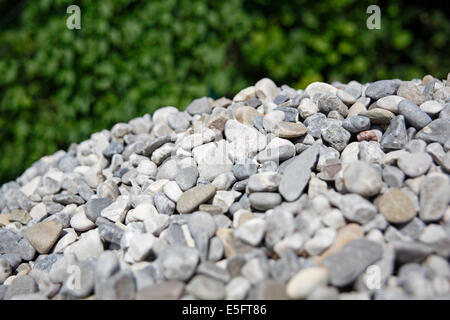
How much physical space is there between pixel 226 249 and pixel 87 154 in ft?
4.17

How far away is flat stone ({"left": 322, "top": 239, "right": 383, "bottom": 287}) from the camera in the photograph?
116 centimetres

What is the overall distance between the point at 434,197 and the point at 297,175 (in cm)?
44

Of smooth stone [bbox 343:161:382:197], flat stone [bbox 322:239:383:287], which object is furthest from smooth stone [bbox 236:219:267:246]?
smooth stone [bbox 343:161:382:197]

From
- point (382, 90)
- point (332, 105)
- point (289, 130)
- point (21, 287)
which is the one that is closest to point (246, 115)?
point (289, 130)

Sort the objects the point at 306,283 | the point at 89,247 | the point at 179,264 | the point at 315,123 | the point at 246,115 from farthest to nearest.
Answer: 1. the point at 246,115
2. the point at 315,123
3. the point at 89,247
4. the point at 179,264
5. the point at 306,283

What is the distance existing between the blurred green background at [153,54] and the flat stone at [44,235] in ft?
5.91

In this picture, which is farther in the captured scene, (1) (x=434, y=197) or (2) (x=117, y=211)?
(2) (x=117, y=211)

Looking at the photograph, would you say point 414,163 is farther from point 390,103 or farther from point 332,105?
point 332,105

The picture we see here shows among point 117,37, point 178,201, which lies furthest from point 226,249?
point 117,37

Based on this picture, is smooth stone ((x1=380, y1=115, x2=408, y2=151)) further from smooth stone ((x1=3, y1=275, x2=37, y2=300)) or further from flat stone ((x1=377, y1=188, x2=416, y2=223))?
smooth stone ((x1=3, y1=275, x2=37, y2=300))

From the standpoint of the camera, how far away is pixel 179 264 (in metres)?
1.25

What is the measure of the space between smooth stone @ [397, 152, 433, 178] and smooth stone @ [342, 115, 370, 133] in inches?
9.6

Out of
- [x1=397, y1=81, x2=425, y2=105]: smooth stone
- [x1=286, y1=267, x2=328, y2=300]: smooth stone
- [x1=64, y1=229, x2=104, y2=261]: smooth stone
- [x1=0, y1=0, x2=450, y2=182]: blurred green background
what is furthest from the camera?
[x1=0, y1=0, x2=450, y2=182]: blurred green background

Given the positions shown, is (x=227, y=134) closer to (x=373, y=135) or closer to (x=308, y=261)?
(x=373, y=135)
